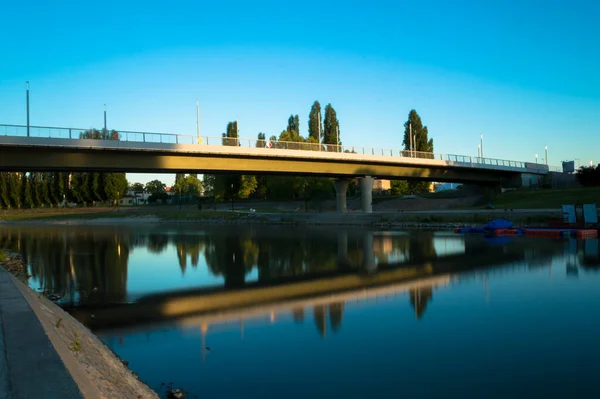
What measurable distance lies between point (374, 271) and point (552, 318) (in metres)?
9.82

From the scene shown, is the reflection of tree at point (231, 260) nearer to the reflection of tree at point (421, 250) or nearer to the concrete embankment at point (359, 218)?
the reflection of tree at point (421, 250)

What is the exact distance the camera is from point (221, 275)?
75.2ft

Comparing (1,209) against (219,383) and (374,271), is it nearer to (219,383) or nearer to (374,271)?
(374,271)

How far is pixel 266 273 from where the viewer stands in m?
22.8

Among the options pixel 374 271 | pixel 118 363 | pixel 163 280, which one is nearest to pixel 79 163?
pixel 163 280

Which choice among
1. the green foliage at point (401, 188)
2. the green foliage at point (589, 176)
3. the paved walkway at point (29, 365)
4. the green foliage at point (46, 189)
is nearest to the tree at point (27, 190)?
the green foliage at point (46, 189)

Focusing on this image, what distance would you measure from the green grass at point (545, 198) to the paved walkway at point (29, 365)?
5716 cm

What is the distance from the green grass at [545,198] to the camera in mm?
56891

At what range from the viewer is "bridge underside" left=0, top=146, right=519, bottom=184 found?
33750mm

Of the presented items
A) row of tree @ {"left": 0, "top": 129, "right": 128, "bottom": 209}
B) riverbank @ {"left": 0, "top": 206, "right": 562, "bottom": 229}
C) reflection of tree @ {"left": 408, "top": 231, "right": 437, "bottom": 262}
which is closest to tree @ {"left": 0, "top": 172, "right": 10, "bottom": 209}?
row of tree @ {"left": 0, "top": 129, "right": 128, "bottom": 209}

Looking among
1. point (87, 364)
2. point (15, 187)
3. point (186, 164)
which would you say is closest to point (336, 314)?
point (87, 364)

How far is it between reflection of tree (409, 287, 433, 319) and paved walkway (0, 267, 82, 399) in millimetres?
10274

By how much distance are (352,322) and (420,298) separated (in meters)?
3.95

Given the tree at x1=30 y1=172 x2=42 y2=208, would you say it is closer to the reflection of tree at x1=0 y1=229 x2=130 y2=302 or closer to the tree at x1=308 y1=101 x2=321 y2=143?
the tree at x1=308 y1=101 x2=321 y2=143
